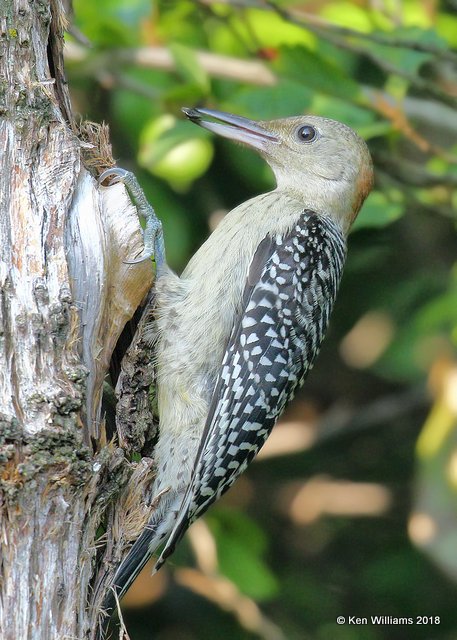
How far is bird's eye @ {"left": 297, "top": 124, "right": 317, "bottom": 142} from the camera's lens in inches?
187

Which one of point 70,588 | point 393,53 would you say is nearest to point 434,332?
point 393,53

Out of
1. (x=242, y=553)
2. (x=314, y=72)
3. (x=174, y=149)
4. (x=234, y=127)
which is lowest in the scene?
(x=242, y=553)

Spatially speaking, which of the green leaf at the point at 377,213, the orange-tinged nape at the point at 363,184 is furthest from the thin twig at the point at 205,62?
the green leaf at the point at 377,213

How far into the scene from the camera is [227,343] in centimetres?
402

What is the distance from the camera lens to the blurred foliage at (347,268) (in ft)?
16.1

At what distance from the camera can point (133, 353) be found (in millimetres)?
3828

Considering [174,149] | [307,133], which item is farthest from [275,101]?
[174,149]

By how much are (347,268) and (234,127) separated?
1.63 m

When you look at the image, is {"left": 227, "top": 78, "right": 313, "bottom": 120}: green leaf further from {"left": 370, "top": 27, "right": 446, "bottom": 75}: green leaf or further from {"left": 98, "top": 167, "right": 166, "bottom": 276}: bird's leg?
{"left": 98, "top": 167, "right": 166, "bottom": 276}: bird's leg

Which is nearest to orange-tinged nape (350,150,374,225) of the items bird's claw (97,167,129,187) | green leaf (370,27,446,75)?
green leaf (370,27,446,75)

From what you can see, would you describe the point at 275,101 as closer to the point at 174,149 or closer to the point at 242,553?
the point at 174,149

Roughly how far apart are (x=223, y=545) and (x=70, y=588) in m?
2.48

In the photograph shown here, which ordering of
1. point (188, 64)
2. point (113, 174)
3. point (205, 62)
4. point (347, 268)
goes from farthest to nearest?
1. point (347, 268)
2. point (205, 62)
3. point (188, 64)
4. point (113, 174)

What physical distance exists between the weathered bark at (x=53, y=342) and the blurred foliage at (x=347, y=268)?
1.51 metres
